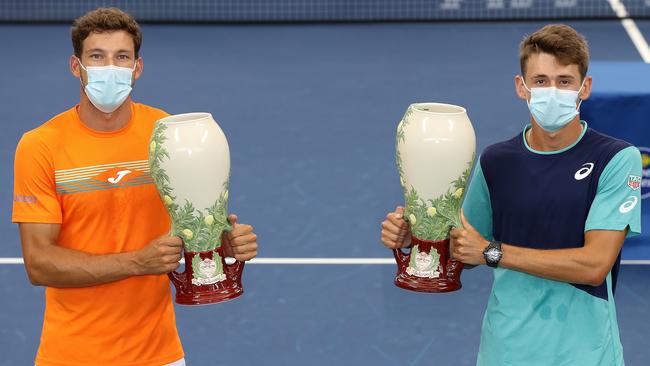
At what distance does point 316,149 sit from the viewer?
11172 mm

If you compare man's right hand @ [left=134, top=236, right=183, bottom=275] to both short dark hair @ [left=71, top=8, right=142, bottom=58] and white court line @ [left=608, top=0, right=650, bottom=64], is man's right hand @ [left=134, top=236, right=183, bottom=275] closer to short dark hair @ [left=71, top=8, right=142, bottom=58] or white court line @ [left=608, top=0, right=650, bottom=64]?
short dark hair @ [left=71, top=8, right=142, bottom=58]

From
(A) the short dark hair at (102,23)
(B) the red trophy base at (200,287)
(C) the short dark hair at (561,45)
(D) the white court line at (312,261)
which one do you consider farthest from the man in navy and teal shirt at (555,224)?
(D) the white court line at (312,261)

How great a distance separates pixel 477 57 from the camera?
14320 millimetres

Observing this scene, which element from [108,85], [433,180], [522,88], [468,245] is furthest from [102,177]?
[522,88]

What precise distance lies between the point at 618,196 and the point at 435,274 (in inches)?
31.2

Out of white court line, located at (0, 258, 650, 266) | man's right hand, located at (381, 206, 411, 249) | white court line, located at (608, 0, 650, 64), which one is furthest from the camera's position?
white court line, located at (608, 0, 650, 64)

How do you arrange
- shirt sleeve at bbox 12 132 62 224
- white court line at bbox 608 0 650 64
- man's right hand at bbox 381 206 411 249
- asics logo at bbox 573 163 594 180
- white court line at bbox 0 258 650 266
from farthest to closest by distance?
white court line at bbox 608 0 650 64
white court line at bbox 0 258 650 266
man's right hand at bbox 381 206 411 249
shirt sleeve at bbox 12 132 62 224
asics logo at bbox 573 163 594 180

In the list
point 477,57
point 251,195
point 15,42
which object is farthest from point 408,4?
point 251,195

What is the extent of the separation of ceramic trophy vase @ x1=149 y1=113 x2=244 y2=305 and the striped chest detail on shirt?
0.29 m

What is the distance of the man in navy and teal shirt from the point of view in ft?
14.6

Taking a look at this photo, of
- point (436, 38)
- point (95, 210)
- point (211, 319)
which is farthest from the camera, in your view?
point (436, 38)

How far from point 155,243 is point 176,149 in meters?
0.38

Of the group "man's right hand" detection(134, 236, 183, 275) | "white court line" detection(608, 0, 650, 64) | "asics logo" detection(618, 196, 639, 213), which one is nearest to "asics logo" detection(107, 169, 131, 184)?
"man's right hand" detection(134, 236, 183, 275)

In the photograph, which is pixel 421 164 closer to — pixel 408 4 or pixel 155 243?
pixel 155 243
